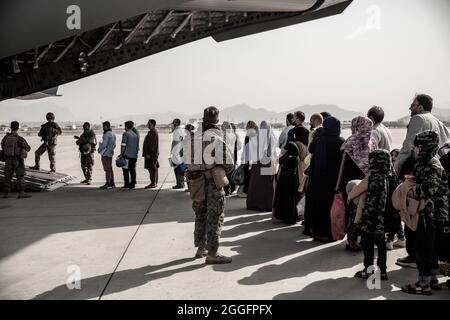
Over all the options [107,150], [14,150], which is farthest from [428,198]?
[107,150]

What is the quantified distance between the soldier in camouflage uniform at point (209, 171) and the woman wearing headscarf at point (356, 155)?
172 centimetres

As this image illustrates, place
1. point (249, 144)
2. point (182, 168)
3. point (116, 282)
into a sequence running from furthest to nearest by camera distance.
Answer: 1. point (182, 168)
2. point (249, 144)
3. point (116, 282)

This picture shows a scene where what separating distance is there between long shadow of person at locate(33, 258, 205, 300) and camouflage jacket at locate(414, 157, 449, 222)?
266 centimetres

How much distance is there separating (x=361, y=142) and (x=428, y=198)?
1750 millimetres

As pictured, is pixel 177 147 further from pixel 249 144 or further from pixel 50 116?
pixel 50 116

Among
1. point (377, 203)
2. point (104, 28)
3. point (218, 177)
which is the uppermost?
point (104, 28)

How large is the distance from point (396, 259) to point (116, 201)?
6.53 m

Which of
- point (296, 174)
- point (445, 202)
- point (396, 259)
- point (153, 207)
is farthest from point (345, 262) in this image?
point (153, 207)

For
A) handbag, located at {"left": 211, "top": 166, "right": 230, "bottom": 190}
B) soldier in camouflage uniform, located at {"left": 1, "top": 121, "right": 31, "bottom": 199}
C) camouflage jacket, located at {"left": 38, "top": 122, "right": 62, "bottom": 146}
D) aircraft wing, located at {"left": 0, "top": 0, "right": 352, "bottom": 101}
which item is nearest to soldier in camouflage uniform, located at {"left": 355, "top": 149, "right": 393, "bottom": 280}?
handbag, located at {"left": 211, "top": 166, "right": 230, "bottom": 190}

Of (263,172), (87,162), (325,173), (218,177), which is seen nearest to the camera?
(218,177)

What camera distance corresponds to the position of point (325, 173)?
590 cm

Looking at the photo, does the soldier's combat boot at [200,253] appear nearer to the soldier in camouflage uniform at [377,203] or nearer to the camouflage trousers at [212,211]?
the camouflage trousers at [212,211]

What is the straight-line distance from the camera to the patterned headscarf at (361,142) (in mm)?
5445
